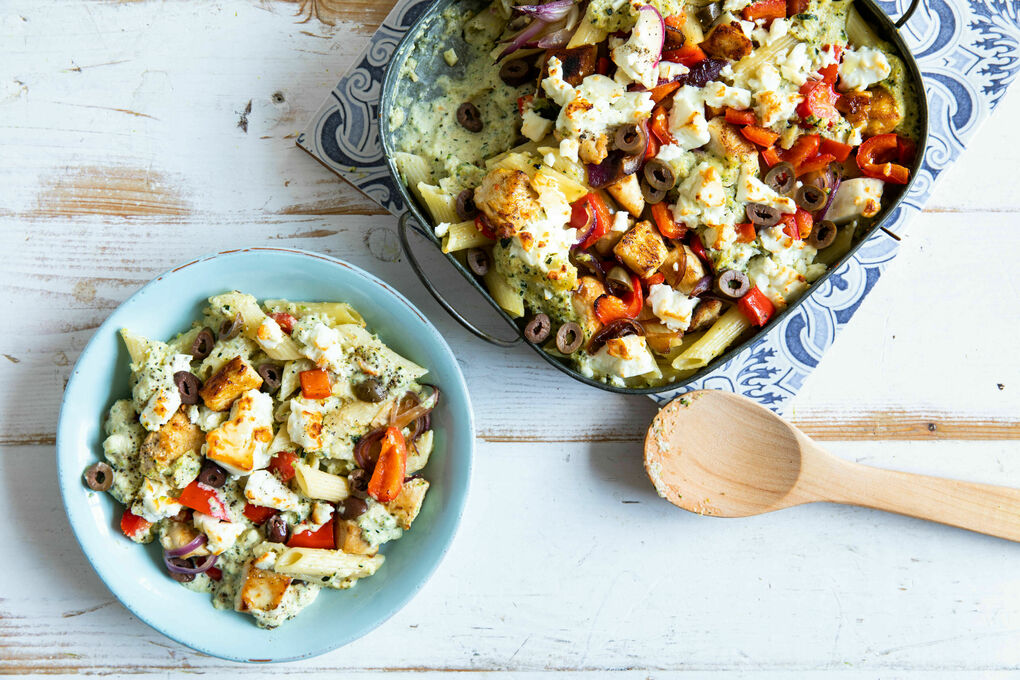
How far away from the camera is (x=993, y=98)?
207 centimetres

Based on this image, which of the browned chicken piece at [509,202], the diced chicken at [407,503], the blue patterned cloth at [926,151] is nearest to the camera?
the browned chicken piece at [509,202]

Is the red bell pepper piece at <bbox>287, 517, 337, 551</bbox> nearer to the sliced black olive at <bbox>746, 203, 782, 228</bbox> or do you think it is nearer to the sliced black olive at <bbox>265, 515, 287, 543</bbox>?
the sliced black olive at <bbox>265, 515, 287, 543</bbox>

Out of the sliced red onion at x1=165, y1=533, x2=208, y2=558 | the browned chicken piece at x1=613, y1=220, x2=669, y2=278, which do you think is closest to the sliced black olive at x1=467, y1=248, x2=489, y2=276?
the browned chicken piece at x1=613, y1=220, x2=669, y2=278

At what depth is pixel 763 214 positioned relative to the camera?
1810 mm

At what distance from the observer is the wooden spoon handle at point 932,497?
2.12m

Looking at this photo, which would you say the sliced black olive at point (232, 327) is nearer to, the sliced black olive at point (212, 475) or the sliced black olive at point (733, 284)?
the sliced black olive at point (212, 475)

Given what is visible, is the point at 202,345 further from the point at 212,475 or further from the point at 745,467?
the point at 745,467

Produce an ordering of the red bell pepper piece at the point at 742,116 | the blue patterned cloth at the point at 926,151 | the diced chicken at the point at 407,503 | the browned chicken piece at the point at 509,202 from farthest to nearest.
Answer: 1. the blue patterned cloth at the point at 926,151
2. the diced chicken at the point at 407,503
3. the red bell pepper piece at the point at 742,116
4. the browned chicken piece at the point at 509,202

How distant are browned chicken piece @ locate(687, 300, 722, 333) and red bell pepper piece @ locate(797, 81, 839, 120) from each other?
0.51 metres

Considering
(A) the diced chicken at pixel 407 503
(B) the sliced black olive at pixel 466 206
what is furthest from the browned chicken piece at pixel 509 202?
(A) the diced chicken at pixel 407 503

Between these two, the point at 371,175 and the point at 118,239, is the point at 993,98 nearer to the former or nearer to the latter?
the point at 371,175

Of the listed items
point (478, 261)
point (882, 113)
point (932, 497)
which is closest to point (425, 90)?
point (478, 261)

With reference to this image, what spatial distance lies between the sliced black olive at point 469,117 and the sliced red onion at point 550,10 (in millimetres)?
269

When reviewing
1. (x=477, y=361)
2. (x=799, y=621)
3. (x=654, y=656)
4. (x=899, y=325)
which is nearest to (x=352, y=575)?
(x=477, y=361)
